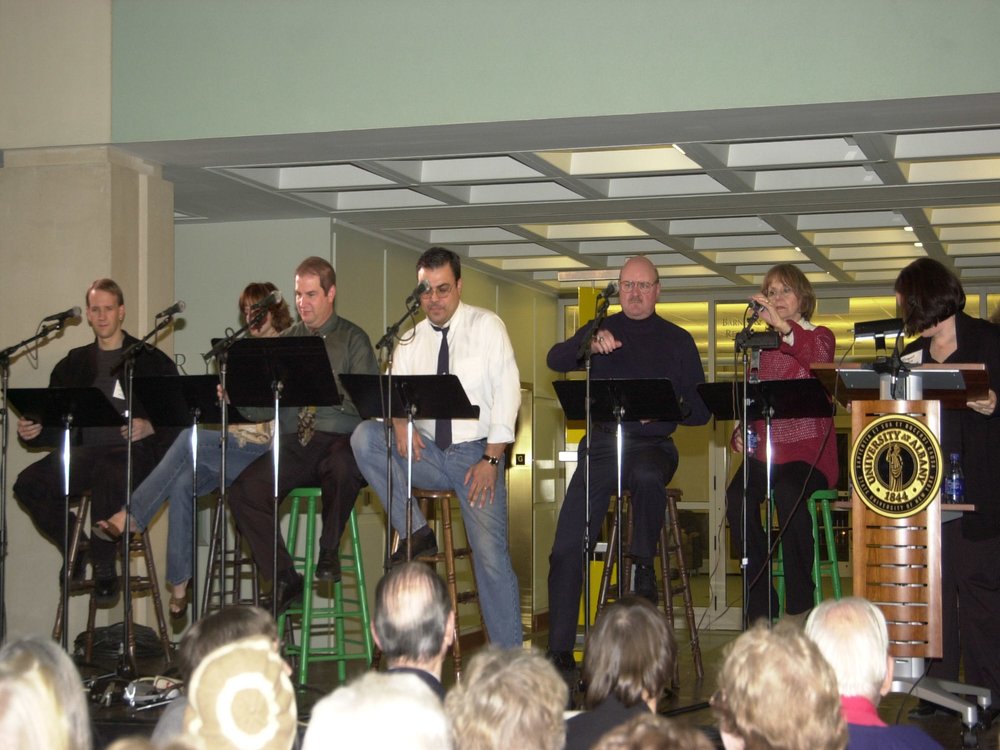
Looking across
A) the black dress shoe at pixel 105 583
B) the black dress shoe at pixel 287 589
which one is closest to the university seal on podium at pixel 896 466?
the black dress shoe at pixel 287 589

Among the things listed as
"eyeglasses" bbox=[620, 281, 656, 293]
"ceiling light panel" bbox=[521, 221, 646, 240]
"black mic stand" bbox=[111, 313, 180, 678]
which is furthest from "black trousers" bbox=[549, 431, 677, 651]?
"ceiling light panel" bbox=[521, 221, 646, 240]

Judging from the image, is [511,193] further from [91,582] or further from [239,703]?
[239,703]

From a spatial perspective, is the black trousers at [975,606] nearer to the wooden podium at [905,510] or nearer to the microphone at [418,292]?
the wooden podium at [905,510]

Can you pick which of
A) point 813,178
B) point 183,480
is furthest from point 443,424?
point 813,178

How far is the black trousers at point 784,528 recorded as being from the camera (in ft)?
17.7

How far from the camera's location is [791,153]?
6.25 metres

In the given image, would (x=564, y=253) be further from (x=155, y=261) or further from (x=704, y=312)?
(x=155, y=261)

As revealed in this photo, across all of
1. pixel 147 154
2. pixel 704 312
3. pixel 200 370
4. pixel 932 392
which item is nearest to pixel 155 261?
pixel 147 154

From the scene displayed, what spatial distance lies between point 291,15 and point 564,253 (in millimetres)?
3997

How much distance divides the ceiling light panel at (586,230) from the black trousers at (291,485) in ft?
11.3

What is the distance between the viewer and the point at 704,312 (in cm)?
1112

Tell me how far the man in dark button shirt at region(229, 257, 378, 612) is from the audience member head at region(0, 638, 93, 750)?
3.27 meters

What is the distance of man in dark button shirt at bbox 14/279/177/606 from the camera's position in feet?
18.2

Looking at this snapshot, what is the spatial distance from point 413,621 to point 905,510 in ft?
7.64
